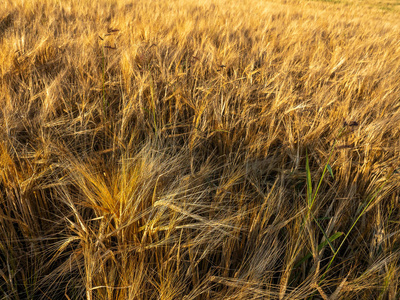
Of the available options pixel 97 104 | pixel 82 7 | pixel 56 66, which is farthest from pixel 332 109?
pixel 82 7

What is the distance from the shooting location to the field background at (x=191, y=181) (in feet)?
1.93

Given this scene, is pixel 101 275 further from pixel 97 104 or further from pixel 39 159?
pixel 97 104

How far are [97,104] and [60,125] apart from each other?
0.18m

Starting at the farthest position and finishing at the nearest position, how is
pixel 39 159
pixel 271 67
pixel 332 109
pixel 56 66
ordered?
1. pixel 271 67
2. pixel 56 66
3. pixel 332 109
4. pixel 39 159

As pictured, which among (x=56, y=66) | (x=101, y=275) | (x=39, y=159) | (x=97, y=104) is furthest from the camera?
(x=56, y=66)

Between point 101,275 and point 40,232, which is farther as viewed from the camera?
point 40,232

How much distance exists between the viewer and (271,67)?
166cm

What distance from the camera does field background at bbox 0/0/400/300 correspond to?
1.93ft

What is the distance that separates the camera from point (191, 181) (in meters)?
0.76

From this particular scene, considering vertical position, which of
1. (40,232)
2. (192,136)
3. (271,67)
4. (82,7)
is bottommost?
(40,232)

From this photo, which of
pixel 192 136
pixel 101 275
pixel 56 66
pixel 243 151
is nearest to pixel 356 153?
pixel 243 151

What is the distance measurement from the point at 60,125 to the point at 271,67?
4.11 feet

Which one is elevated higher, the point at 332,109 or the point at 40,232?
the point at 332,109

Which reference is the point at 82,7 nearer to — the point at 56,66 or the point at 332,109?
the point at 56,66
